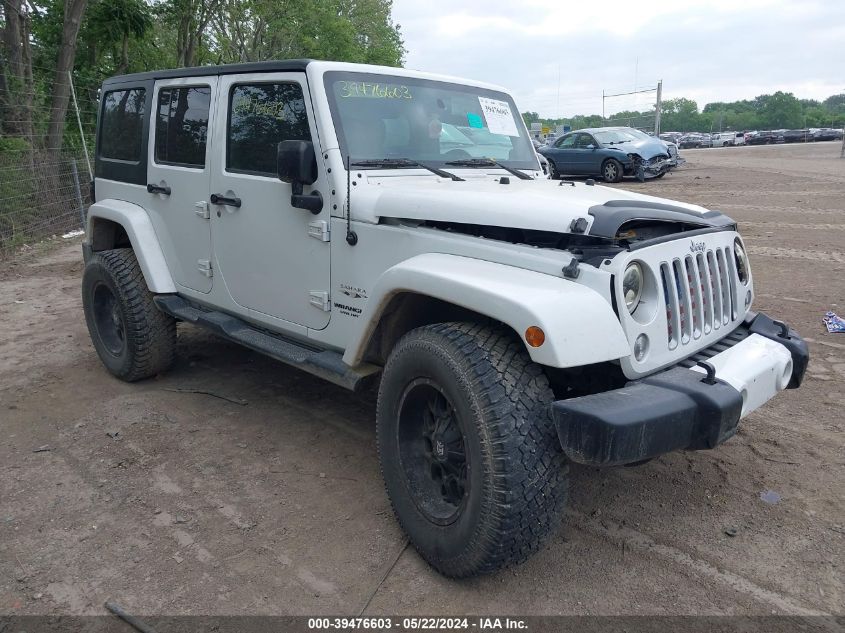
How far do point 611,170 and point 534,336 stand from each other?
53.1ft

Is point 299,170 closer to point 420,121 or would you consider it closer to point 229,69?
point 420,121

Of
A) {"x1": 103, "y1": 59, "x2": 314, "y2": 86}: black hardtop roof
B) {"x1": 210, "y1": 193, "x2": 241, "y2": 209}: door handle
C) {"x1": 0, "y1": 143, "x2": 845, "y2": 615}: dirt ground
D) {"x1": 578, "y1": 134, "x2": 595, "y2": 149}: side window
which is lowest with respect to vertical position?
{"x1": 0, "y1": 143, "x2": 845, "y2": 615}: dirt ground

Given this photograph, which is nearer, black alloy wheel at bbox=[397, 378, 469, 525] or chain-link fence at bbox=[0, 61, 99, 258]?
black alloy wheel at bbox=[397, 378, 469, 525]

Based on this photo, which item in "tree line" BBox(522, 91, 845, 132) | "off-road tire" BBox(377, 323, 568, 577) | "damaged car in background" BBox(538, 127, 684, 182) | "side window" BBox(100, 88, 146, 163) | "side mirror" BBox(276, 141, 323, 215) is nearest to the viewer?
"off-road tire" BBox(377, 323, 568, 577)

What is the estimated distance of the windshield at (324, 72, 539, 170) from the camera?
3443 millimetres

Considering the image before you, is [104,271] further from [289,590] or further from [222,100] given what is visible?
[289,590]

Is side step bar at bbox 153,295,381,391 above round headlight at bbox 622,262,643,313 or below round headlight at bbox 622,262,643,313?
below

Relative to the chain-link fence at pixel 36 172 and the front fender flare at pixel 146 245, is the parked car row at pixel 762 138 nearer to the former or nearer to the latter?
the chain-link fence at pixel 36 172

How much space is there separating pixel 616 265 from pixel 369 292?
1160mm

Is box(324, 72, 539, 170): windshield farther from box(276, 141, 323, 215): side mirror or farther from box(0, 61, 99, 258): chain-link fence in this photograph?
box(0, 61, 99, 258): chain-link fence

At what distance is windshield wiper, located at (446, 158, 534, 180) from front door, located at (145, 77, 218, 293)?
1489 millimetres

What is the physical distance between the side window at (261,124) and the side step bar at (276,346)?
891 mm

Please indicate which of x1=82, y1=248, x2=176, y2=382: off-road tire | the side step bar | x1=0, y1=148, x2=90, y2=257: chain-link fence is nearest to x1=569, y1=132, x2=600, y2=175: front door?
x1=0, y1=148, x2=90, y2=257: chain-link fence

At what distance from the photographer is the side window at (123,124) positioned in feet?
15.6
